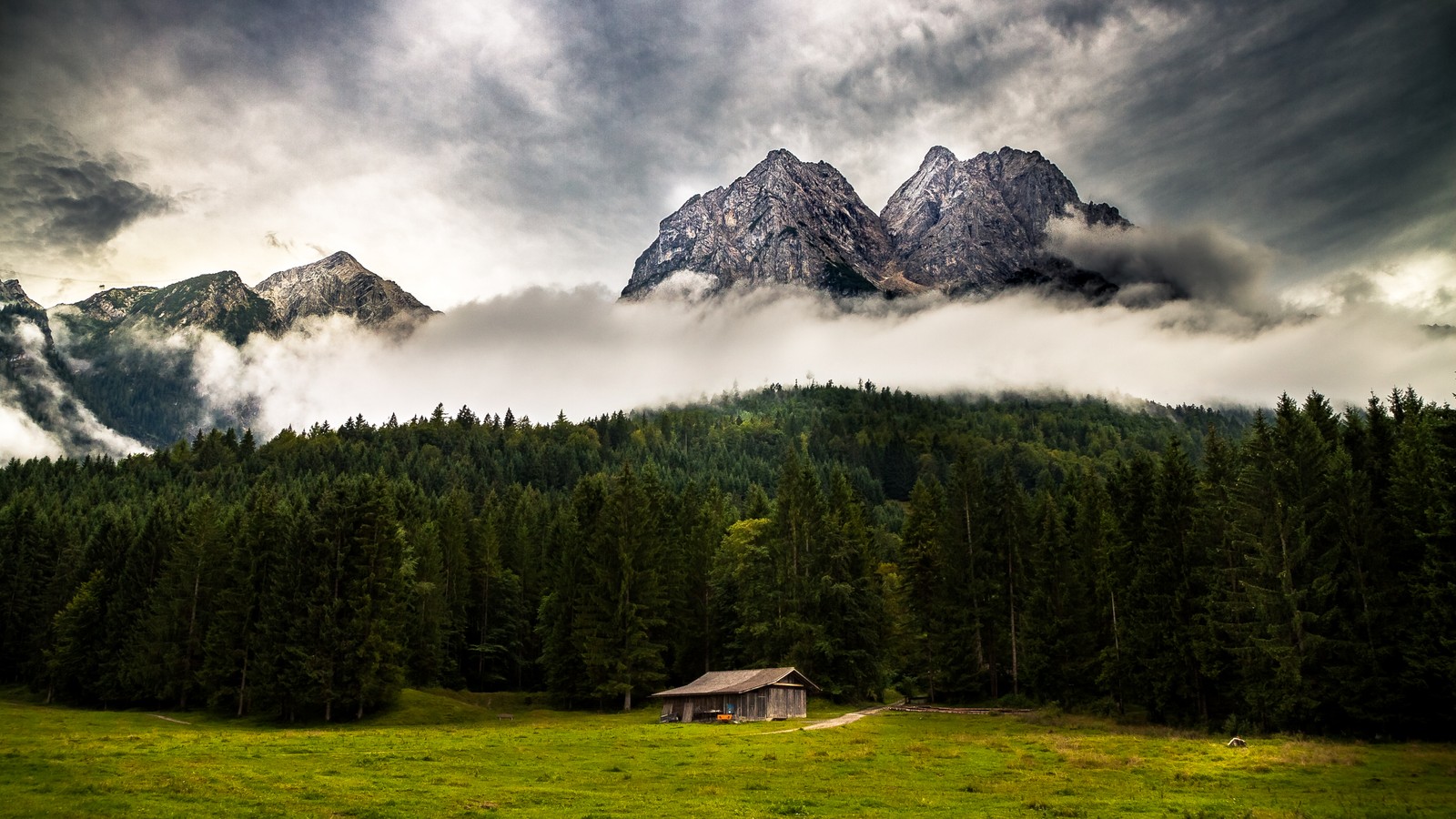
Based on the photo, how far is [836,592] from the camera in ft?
233

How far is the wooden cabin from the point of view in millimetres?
58125

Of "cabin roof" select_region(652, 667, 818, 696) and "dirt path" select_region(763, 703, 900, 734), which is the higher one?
"cabin roof" select_region(652, 667, 818, 696)

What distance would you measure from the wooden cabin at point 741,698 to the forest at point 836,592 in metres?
7.74

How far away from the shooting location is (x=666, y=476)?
616ft

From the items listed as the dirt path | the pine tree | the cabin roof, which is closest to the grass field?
the dirt path

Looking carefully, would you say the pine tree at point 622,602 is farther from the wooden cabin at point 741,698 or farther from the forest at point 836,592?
the wooden cabin at point 741,698

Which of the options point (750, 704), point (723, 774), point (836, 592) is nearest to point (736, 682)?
point (750, 704)

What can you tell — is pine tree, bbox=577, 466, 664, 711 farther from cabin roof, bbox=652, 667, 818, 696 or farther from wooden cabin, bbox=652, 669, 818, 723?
cabin roof, bbox=652, 667, 818, 696

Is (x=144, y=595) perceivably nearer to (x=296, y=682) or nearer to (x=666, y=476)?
(x=296, y=682)

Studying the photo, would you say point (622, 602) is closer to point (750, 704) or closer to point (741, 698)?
point (741, 698)

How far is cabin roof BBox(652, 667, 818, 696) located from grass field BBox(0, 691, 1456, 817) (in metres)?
9.05

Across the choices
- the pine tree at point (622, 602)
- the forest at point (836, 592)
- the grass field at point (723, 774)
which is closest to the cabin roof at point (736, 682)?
the forest at point (836, 592)

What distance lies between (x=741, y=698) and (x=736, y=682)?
1228 millimetres

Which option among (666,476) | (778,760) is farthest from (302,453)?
(778,760)
